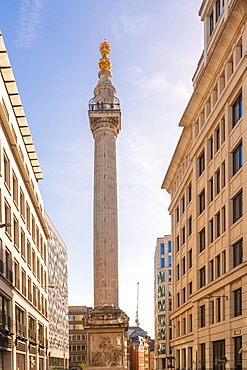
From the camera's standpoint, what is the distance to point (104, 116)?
86.4m

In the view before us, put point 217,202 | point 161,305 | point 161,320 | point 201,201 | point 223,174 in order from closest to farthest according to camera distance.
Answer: point 223,174
point 217,202
point 201,201
point 161,320
point 161,305

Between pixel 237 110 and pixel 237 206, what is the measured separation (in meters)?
6.67

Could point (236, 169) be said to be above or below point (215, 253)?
above

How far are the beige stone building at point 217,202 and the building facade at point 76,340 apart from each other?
329ft

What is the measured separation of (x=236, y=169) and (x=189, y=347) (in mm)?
23191

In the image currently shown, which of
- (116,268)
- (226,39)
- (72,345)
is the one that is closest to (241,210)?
(226,39)

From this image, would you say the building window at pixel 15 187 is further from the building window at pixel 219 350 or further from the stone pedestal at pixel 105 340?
the stone pedestal at pixel 105 340

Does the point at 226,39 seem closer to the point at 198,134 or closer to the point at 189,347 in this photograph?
the point at 198,134

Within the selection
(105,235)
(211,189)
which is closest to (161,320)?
(105,235)

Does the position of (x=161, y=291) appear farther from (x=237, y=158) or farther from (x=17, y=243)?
(x=237, y=158)

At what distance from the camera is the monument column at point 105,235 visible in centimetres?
7231

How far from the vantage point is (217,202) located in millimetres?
40594

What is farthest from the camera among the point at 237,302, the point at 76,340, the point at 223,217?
the point at 76,340

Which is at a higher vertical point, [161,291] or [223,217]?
[223,217]
